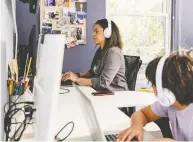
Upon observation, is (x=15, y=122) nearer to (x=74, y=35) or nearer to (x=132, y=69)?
(x=132, y=69)

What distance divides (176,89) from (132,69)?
4.91 feet

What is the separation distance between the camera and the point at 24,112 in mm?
1255

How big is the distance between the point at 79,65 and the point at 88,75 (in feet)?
1.65

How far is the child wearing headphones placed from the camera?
3.29 feet

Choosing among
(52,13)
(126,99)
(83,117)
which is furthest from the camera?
(52,13)

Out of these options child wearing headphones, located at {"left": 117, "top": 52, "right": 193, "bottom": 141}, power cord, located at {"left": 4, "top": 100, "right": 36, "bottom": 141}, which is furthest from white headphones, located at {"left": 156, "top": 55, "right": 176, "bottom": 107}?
power cord, located at {"left": 4, "top": 100, "right": 36, "bottom": 141}

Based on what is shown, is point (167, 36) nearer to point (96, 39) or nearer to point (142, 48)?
point (142, 48)

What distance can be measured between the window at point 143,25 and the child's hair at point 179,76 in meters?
2.46

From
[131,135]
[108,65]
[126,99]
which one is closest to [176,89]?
[131,135]

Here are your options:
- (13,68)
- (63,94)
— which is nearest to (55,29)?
(63,94)

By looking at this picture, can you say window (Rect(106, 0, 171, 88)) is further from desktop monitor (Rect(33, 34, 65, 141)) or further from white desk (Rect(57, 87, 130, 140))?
desktop monitor (Rect(33, 34, 65, 141))

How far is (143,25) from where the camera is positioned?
3559 millimetres

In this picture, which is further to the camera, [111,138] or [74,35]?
[74,35]

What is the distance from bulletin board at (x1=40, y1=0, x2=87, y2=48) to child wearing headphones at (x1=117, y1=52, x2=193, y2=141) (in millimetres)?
2212
